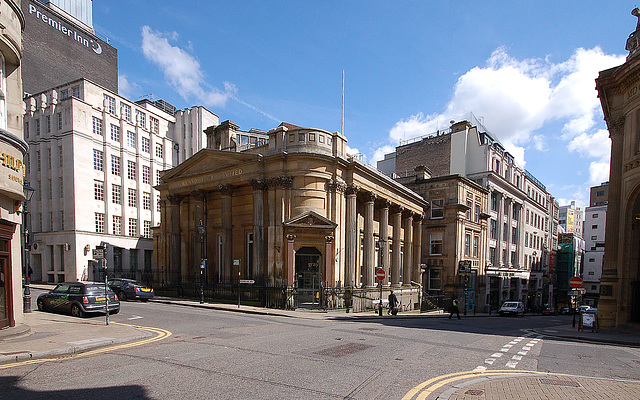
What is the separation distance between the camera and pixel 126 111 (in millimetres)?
47719

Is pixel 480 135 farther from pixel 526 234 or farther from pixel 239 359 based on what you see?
pixel 239 359

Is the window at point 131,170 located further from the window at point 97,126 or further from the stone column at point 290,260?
the stone column at point 290,260

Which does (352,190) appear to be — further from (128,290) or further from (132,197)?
(132,197)

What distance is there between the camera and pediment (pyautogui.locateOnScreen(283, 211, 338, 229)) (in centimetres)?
2478

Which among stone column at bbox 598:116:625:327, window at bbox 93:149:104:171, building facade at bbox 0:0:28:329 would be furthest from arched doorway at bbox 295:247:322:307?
window at bbox 93:149:104:171

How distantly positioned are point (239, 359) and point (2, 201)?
8.20 m

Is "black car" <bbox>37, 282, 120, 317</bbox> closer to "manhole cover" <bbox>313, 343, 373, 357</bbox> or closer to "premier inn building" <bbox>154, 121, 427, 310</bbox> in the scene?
"premier inn building" <bbox>154, 121, 427, 310</bbox>

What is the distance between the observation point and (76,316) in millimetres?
16188

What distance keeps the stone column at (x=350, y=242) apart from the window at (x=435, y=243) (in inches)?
668

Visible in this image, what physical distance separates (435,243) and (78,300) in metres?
34.7

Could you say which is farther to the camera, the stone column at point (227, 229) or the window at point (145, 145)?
the window at point (145, 145)

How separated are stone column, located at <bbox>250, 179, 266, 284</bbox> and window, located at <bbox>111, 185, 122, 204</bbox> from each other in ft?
87.8

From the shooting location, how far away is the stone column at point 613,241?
18703mm

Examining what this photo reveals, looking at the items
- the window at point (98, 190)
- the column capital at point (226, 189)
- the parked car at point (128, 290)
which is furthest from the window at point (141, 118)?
the parked car at point (128, 290)
